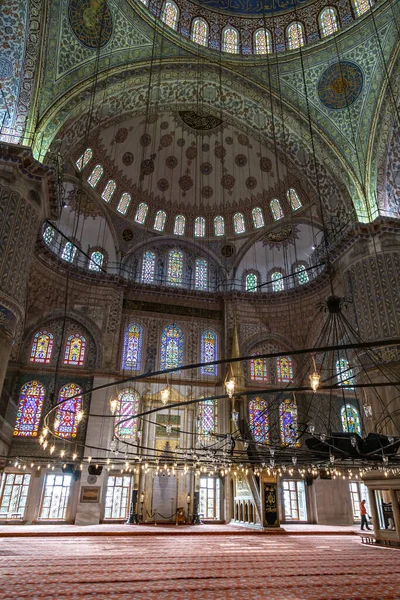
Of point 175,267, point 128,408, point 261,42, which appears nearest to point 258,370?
point 128,408

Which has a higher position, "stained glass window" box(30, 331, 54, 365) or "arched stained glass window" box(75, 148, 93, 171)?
"arched stained glass window" box(75, 148, 93, 171)

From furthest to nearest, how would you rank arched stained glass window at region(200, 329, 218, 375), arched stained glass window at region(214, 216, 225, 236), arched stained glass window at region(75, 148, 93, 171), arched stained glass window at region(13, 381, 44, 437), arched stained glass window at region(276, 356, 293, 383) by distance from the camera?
arched stained glass window at region(214, 216, 225, 236)
arched stained glass window at region(276, 356, 293, 383)
arched stained glass window at region(200, 329, 218, 375)
arched stained glass window at region(75, 148, 93, 171)
arched stained glass window at region(13, 381, 44, 437)

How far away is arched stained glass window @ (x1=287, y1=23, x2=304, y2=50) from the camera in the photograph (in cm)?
1377

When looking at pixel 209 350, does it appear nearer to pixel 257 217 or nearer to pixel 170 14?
pixel 257 217

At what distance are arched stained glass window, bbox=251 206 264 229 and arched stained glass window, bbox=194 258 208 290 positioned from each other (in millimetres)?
2821

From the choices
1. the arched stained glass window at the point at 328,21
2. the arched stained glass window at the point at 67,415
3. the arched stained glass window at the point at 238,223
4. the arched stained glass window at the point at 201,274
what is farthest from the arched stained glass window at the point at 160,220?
the arched stained glass window at the point at 328,21

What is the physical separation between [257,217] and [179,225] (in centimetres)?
352

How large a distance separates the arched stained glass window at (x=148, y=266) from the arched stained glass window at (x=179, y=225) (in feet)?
5.22

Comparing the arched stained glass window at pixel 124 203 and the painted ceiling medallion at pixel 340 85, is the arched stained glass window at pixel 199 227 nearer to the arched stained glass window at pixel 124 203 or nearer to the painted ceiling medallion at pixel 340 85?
the arched stained glass window at pixel 124 203

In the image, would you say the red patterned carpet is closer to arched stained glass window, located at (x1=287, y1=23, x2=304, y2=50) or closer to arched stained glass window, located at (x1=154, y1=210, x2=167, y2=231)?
arched stained glass window, located at (x1=154, y1=210, x2=167, y2=231)

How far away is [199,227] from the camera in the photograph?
721 inches

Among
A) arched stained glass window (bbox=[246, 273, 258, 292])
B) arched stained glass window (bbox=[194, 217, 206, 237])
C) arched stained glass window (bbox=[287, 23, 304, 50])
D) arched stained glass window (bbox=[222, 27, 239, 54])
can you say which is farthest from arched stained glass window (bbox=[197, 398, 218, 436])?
arched stained glass window (bbox=[287, 23, 304, 50])

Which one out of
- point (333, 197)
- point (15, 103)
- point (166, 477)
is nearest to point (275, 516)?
point (166, 477)

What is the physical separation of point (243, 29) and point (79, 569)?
16445mm
